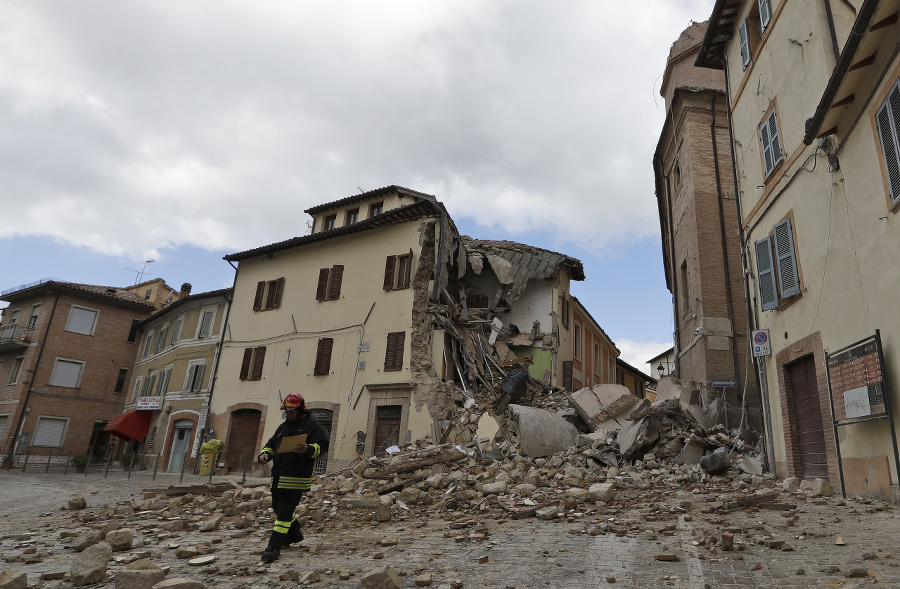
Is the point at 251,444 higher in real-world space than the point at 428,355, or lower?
lower

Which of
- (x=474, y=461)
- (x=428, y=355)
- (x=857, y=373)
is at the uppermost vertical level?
(x=428, y=355)

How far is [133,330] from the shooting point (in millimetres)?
32781

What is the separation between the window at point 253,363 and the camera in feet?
69.7

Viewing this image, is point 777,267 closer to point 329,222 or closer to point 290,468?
point 290,468

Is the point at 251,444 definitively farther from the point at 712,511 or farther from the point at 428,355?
the point at 712,511

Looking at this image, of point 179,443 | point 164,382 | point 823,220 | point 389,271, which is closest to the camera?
point 823,220

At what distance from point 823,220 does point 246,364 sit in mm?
19307

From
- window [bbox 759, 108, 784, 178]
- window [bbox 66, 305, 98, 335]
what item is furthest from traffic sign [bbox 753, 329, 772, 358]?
window [bbox 66, 305, 98, 335]

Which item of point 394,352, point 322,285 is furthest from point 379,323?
point 322,285

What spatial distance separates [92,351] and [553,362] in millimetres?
25582

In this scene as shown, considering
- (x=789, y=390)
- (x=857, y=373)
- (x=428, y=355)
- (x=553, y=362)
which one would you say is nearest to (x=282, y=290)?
(x=428, y=355)

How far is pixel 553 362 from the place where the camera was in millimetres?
20828

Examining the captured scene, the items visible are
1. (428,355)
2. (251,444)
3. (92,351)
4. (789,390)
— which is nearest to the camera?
(789,390)

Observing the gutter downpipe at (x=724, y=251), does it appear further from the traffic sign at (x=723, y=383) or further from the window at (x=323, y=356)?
the window at (x=323, y=356)
